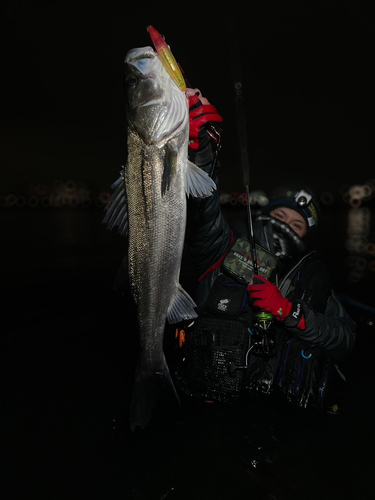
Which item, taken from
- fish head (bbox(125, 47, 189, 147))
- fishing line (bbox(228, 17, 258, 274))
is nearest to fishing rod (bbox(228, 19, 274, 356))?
fishing line (bbox(228, 17, 258, 274))

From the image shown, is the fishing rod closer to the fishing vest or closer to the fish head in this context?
the fishing vest

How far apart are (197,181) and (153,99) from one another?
601 millimetres

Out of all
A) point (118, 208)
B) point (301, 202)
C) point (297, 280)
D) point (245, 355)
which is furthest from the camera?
point (301, 202)

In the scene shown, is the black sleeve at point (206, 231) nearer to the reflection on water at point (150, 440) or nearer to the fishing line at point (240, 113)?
the fishing line at point (240, 113)

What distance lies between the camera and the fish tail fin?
9.63ft

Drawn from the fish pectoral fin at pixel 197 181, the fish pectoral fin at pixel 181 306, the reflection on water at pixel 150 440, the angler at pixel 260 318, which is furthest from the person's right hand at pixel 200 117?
the reflection on water at pixel 150 440

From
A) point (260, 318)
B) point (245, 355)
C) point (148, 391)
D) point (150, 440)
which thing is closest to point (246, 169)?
point (260, 318)

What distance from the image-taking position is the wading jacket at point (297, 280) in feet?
11.0

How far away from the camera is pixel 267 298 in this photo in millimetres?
3277

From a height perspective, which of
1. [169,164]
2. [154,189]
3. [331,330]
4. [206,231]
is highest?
[169,164]

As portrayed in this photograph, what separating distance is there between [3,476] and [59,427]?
2.31ft

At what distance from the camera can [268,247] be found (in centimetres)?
390

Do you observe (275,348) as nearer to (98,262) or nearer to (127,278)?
(127,278)

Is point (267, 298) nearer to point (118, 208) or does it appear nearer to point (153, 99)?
point (118, 208)
